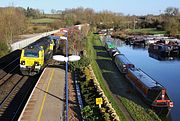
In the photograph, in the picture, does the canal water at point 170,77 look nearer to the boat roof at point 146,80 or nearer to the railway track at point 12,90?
the boat roof at point 146,80

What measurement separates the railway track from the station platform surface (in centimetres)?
99

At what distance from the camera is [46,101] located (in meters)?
24.7

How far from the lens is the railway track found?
77.4 ft

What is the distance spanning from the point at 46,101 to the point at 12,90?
5.98 meters

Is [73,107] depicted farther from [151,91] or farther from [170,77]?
[170,77]

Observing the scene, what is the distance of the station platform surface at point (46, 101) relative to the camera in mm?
21078

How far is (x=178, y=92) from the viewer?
3391 centimetres

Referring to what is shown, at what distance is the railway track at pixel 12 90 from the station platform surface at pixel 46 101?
990mm

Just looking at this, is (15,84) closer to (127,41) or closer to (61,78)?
(61,78)

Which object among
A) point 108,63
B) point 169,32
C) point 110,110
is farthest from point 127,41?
point 110,110

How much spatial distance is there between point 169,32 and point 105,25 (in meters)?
40.9

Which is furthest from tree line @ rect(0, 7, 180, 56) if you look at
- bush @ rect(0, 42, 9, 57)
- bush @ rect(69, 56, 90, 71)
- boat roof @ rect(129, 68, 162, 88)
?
boat roof @ rect(129, 68, 162, 88)

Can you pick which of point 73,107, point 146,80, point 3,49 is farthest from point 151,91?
point 3,49

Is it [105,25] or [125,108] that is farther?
[105,25]
